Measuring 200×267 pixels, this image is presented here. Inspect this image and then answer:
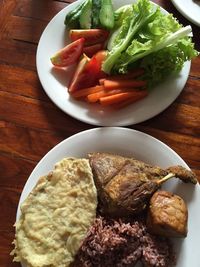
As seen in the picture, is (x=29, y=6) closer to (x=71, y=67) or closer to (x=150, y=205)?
(x=71, y=67)

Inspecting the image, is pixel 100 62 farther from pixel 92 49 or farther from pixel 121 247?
pixel 121 247

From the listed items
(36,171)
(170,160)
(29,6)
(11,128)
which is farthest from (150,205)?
(29,6)

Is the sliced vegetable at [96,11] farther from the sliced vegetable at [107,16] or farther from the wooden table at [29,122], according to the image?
the wooden table at [29,122]

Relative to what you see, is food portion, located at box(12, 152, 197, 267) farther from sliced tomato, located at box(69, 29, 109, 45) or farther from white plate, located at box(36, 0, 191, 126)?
sliced tomato, located at box(69, 29, 109, 45)

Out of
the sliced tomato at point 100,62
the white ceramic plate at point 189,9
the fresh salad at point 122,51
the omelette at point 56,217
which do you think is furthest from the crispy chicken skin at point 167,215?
the white ceramic plate at point 189,9

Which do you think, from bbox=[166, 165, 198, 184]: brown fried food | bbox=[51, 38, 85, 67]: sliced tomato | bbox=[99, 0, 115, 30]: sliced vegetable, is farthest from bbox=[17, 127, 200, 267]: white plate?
bbox=[99, 0, 115, 30]: sliced vegetable
